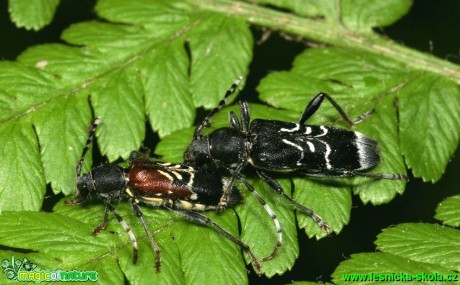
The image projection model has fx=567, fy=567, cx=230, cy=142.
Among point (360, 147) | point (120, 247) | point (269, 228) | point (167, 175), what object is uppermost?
point (360, 147)

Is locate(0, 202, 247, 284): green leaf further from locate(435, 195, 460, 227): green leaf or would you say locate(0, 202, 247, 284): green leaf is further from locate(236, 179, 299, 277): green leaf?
locate(435, 195, 460, 227): green leaf

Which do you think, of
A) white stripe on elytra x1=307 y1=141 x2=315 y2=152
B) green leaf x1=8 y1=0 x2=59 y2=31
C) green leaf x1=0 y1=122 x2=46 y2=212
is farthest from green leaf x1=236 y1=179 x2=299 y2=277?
green leaf x1=8 y1=0 x2=59 y2=31

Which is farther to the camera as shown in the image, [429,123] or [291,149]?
[429,123]

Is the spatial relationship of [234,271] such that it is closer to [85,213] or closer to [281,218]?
[281,218]

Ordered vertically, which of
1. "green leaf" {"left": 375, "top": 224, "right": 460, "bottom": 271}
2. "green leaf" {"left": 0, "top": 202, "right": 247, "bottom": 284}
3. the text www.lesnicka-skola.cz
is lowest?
"green leaf" {"left": 0, "top": 202, "right": 247, "bottom": 284}

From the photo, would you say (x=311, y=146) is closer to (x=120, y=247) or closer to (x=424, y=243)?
(x=424, y=243)

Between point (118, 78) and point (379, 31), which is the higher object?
point (379, 31)

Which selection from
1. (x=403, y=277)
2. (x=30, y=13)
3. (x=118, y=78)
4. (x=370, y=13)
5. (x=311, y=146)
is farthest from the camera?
(x=370, y=13)

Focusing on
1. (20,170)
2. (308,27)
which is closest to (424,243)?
(308,27)
